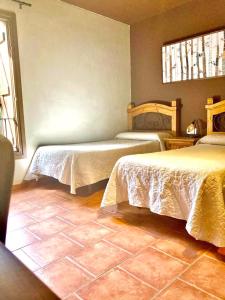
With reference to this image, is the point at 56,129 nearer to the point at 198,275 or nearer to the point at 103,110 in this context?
the point at 103,110

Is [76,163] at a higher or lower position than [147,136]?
lower

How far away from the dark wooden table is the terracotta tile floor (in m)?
0.96

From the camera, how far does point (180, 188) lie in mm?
1884

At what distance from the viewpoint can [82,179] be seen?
293cm

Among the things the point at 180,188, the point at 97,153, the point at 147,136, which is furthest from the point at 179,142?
the point at 180,188

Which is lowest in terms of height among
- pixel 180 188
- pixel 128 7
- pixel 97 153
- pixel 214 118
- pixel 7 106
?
pixel 180 188

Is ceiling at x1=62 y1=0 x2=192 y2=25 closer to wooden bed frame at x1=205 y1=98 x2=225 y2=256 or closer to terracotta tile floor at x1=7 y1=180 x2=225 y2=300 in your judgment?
wooden bed frame at x1=205 y1=98 x2=225 y2=256

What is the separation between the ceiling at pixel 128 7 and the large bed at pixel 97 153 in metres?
1.41

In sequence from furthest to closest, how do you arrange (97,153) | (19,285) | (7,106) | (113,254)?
(7,106) < (97,153) < (113,254) < (19,285)

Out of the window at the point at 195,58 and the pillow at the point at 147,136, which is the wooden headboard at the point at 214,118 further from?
the pillow at the point at 147,136

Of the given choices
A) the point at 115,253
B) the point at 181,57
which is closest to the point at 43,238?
the point at 115,253

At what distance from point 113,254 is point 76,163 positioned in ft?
4.36

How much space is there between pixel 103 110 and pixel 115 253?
2.91m

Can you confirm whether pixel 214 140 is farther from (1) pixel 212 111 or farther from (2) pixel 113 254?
(2) pixel 113 254
